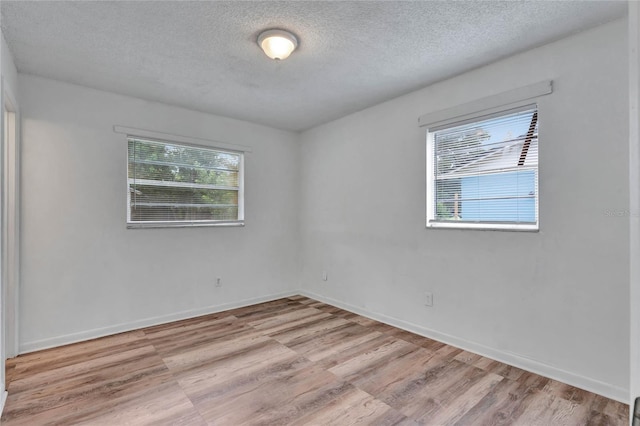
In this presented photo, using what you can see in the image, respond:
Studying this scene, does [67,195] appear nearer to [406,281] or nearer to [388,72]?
[388,72]

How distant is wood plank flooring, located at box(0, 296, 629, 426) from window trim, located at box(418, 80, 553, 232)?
3.69 feet

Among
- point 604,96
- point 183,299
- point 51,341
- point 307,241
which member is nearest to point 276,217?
point 307,241

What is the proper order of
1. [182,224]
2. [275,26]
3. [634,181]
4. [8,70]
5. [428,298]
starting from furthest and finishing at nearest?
[182,224] → [428,298] → [8,70] → [275,26] → [634,181]

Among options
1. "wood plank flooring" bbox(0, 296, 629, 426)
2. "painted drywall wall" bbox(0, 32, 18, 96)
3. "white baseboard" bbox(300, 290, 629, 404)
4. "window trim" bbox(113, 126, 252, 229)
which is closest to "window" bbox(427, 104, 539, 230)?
"white baseboard" bbox(300, 290, 629, 404)

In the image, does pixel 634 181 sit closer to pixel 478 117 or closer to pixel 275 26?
pixel 275 26

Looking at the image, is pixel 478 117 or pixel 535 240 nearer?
pixel 535 240

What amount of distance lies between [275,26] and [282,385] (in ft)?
8.28

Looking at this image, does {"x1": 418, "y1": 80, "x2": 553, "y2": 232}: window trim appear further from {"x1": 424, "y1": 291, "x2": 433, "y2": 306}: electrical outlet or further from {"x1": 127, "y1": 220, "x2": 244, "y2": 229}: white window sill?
{"x1": 127, "y1": 220, "x2": 244, "y2": 229}: white window sill

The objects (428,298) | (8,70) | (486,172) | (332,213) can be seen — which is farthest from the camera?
(332,213)

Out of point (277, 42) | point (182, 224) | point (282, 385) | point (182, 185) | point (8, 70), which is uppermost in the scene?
point (277, 42)

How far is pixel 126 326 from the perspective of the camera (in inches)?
134

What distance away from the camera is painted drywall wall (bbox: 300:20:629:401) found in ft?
7.15

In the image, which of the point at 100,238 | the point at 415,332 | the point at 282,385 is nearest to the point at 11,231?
the point at 100,238

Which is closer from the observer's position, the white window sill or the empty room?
the empty room
